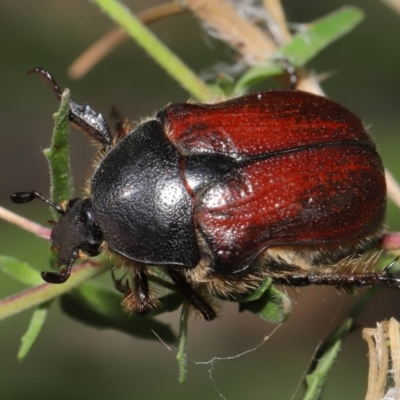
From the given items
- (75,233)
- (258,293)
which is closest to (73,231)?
(75,233)

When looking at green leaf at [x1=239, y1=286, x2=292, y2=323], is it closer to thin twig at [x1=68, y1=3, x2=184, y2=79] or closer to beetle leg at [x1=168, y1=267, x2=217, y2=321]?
beetle leg at [x1=168, y1=267, x2=217, y2=321]

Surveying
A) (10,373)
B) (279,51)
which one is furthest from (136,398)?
(279,51)

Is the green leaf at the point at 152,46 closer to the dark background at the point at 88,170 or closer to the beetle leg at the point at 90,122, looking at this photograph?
the beetle leg at the point at 90,122

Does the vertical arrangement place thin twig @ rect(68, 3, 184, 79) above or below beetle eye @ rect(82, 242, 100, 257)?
above

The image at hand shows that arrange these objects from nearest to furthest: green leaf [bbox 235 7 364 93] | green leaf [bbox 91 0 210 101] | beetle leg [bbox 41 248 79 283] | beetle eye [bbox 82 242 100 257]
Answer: beetle leg [bbox 41 248 79 283]
beetle eye [bbox 82 242 100 257]
green leaf [bbox 91 0 210 101]
green leaf [bbox 235 7 364 93]

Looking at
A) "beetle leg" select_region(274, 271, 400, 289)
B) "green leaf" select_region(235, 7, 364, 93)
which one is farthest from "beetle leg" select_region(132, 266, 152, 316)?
"green leaf" select_region(235, 7, 364, 93)

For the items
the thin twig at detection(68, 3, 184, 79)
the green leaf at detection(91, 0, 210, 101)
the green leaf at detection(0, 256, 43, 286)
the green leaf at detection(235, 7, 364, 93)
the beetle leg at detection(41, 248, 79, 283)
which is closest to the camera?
the beetle leg at detection(41, 248, 79, 283)

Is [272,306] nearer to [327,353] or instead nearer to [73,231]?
[327,353]

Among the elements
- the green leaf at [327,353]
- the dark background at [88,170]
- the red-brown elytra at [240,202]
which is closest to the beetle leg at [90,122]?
the red-brown elytra at [240,202]
